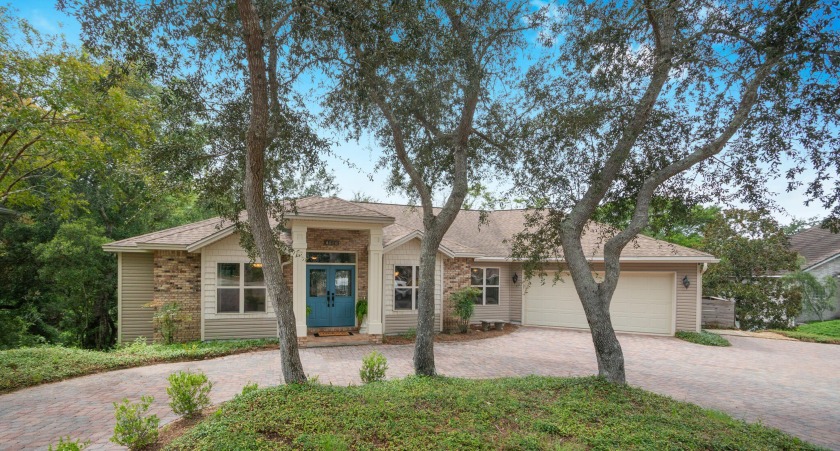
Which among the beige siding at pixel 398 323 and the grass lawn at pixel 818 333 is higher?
the beige siding at pixel 398 323

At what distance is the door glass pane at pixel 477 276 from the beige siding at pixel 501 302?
19 cm

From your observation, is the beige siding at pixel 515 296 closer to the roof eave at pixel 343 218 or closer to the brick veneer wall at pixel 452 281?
the brick veneer wall at pixel 452 281

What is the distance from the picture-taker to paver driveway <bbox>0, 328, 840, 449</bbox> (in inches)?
227

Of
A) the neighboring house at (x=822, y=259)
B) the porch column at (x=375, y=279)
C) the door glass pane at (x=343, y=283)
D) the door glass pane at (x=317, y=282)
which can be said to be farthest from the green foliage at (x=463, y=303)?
the neighboring house at (x=822, y=259)

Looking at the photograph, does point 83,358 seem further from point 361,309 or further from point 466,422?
point 466,422

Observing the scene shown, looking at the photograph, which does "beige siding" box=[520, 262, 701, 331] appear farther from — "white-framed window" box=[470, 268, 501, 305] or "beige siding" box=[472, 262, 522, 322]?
"white-framed window" box=[470, 268, 501, 305]

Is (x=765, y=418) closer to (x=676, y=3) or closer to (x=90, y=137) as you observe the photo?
(x=676, y=3)

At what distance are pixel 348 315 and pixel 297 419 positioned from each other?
8.86 meters

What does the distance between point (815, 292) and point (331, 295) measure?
73.7 feet

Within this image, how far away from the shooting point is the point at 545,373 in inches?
344

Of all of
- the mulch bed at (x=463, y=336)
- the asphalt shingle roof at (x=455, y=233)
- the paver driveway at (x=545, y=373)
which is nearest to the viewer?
the paver driveway at (x=545, y=373)

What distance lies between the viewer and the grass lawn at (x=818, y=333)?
14.7m

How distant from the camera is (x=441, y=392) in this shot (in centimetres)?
598

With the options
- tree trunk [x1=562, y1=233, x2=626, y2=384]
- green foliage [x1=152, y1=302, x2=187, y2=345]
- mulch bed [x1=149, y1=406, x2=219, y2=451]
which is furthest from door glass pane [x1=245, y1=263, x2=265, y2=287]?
tree trunk [x1=562, y1=233, x2=626, y2=384]
